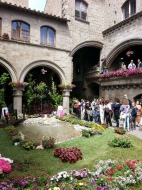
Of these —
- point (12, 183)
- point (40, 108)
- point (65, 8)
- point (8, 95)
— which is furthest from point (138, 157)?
point (65, 8)

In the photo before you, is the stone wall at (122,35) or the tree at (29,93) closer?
the stone wall at (122,35)

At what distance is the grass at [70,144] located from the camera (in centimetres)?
675

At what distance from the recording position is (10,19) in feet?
55.2

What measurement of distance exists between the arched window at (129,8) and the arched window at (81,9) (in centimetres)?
397

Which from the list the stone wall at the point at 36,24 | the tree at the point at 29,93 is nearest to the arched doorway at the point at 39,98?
the tree at the point at 29,93

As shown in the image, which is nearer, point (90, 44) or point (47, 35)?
point (47, 35)

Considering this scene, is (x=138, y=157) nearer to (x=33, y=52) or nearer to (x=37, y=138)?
(x=37, y=138)

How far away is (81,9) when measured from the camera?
20.6 meters

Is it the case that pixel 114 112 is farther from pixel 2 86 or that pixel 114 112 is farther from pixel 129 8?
pixel 129 8

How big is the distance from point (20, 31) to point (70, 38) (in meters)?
4.83

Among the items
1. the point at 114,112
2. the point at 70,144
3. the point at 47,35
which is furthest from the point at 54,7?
the point at 70,144

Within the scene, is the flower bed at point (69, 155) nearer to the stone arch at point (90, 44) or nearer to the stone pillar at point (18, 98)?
the stone pillar at point (18, 98)

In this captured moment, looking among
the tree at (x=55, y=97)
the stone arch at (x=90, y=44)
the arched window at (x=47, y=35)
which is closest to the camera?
the arched window at (x=47, y=35)

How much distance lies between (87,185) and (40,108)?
14.2m
